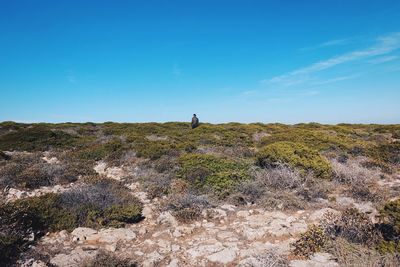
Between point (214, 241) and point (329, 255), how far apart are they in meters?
1.87

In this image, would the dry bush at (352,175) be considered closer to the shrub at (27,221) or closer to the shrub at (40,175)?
the shrub at (27,221)

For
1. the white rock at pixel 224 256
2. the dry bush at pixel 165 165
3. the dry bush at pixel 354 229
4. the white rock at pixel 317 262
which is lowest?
the white rock at pixel 224 256

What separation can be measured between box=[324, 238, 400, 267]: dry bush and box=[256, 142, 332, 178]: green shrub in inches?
164

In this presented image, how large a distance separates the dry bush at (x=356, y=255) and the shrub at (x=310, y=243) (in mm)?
109

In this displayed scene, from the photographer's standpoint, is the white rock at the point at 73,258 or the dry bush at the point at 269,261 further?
the white rock at the point at 73,258

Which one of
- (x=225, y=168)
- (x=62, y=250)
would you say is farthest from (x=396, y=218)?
(x=62, y=250)

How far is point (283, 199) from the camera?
686 cm

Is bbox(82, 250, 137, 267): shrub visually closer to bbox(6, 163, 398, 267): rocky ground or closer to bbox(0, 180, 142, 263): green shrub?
bbox(6, 163, 398, 267): rocky ground

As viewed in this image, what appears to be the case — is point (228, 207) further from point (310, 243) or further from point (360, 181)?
point (360, 181)

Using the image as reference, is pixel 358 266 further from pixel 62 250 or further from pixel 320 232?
pixel 62 250

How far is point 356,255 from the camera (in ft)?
13.6

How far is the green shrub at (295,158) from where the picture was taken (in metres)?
8.77

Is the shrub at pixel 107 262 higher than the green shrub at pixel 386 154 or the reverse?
the reverse

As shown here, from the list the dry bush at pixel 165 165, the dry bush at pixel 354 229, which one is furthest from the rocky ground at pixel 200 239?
the dry bush at pixel 165 165
